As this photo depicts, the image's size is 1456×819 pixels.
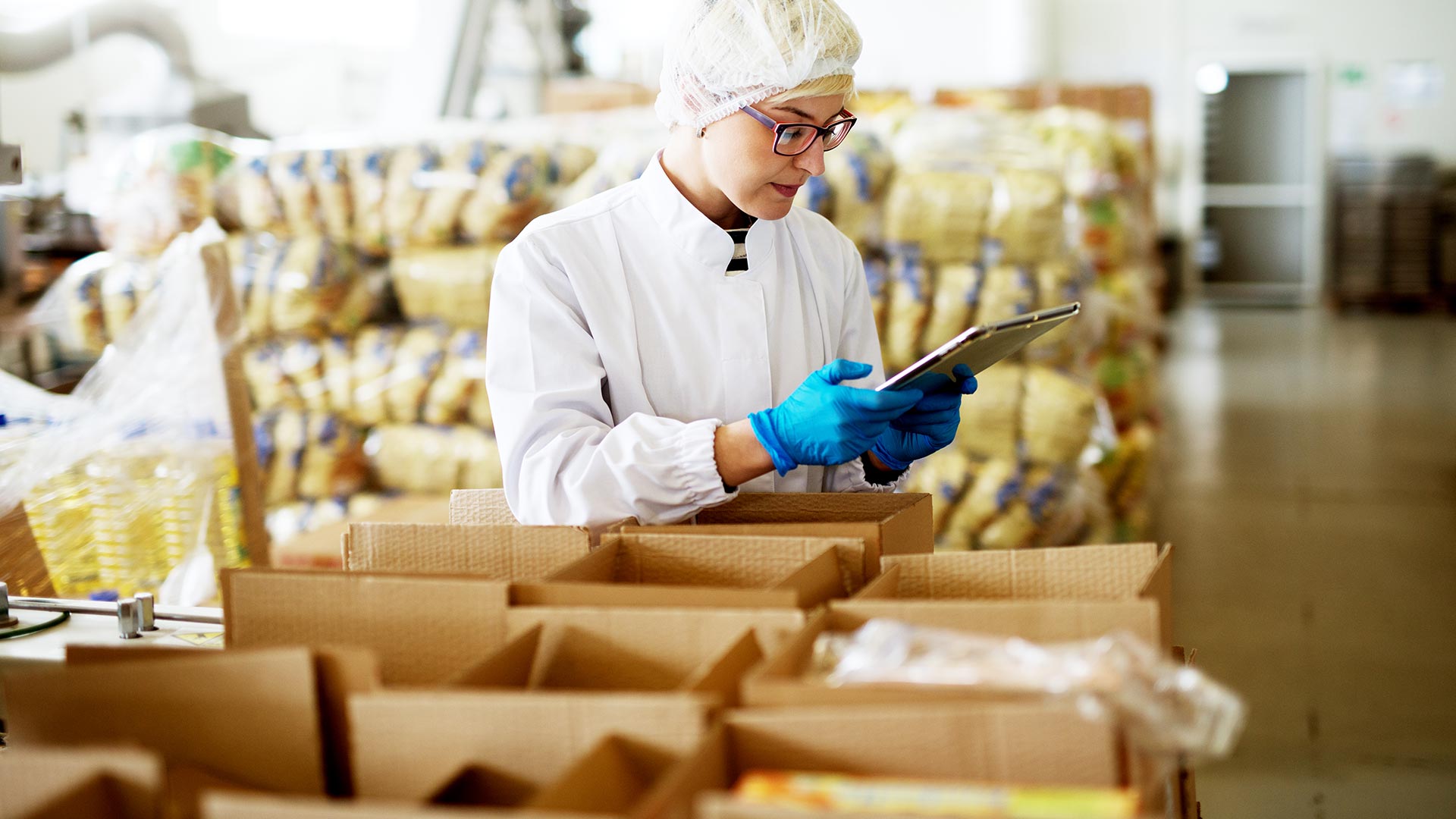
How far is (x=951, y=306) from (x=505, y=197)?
137 centimetres

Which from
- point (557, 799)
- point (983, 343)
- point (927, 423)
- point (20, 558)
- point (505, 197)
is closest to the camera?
point (557, 799)

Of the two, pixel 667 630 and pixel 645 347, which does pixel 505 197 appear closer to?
pixel 645 347

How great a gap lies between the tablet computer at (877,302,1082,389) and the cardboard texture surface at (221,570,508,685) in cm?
60

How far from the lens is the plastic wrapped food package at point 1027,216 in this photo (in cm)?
361

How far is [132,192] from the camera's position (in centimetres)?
376

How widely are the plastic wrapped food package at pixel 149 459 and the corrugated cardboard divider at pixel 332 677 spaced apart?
1165 millimetres

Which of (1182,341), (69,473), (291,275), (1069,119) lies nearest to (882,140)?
(1069,119)

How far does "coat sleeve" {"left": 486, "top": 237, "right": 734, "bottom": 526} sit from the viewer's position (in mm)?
1650

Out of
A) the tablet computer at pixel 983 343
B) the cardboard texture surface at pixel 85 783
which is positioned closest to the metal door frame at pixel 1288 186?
the tablet computer at pixel 983 343

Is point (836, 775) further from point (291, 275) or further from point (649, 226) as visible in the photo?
point (291, 275)

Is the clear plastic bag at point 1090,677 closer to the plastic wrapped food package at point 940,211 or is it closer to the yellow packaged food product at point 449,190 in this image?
the plastic wrapped food package at point 940,211

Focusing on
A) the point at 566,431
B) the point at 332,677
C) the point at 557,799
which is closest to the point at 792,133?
the point at 566,431

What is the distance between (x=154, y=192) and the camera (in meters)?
3.75

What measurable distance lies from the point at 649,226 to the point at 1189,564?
3936 mm
